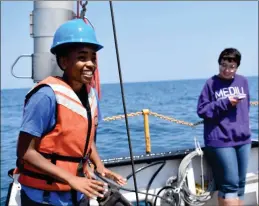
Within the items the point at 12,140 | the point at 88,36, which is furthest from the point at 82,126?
the point at 12,140

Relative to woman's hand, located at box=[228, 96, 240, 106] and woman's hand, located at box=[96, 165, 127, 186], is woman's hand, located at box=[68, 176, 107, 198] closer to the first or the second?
woman's hand, located at box=[96, 165, 127, 186]

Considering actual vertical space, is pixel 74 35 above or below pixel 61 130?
above

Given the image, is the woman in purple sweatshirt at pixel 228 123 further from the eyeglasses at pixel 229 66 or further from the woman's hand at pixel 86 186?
the woman's hand at pixel 86 186

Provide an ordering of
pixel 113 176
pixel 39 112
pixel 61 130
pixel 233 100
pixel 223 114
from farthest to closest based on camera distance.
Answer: pixel 223 114
pixel 233 100
pixel 113 176
pixel 61 130
pixel 39 112

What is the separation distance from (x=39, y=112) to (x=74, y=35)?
1.47ft

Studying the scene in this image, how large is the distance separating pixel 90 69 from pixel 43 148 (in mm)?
484

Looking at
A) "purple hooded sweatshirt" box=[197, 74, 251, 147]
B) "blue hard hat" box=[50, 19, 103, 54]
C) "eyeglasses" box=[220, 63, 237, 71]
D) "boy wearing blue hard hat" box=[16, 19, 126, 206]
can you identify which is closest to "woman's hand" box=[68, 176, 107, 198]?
"boy wearing blue hard hat" box=[16, 19, 126, 206]

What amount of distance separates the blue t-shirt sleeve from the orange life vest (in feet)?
0.12

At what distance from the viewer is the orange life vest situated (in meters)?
1.79

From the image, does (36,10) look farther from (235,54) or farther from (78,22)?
(235,54)

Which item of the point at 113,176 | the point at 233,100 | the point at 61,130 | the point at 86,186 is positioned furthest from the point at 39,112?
the point at 233,100

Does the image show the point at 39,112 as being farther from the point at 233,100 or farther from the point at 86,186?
the point at 233,100

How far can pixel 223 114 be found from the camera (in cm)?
333

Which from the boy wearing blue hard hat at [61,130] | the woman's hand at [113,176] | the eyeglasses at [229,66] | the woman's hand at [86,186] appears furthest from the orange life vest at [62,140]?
the eyeglasses at [229,66]
